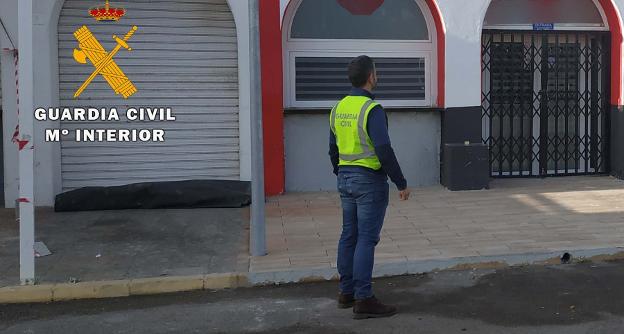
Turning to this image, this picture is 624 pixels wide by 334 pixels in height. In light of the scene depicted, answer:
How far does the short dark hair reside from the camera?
4.99m

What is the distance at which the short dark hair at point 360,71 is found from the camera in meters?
4.99

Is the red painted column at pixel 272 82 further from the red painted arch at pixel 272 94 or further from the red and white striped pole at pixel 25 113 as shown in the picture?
the red and white striped pole at pixel 25 113

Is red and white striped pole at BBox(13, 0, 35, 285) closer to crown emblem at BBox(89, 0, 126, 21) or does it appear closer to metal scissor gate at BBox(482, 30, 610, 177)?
crown emblem at BBox(89, 0, 126, 21)

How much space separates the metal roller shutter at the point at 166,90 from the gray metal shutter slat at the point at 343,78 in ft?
3.88

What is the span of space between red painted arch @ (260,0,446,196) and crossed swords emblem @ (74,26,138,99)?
1.93 metres

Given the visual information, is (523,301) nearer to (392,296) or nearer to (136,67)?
(392,296)

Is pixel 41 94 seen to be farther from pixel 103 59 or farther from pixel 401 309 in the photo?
pixel 401 309

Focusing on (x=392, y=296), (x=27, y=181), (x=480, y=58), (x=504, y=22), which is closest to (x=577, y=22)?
(x=504, y=22)

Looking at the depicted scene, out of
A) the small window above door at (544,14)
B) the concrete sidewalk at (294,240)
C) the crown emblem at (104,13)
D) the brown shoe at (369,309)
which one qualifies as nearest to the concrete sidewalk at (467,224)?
the concrete sidewalk at (294,240)

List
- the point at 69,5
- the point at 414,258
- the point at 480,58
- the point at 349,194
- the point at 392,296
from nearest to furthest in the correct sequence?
the point at 349,194, the point at 392,296, the point at 414,258, the point at 69,5, the point at 480,58

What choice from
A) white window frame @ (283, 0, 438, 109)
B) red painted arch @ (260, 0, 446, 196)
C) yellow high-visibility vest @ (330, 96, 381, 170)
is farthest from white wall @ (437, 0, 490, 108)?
yellow high-visibility vest @ (330, 96, 381, 170)

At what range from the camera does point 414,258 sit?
632 centimetres

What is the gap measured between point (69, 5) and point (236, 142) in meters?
3.14

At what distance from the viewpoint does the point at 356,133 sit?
Result: 4.89m
